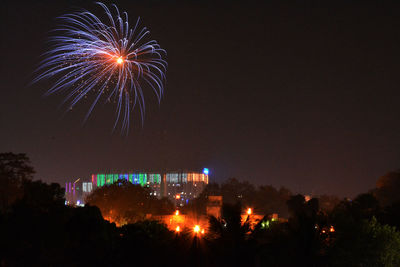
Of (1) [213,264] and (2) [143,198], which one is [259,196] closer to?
(2) [143,198]

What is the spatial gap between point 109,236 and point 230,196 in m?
94.8

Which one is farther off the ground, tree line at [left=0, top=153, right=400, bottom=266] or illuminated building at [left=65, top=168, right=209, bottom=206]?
illuminated building at [left=65, top=168, right=209, bottom=206]

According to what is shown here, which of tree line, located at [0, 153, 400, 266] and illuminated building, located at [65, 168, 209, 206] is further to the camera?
illuminated building, located at [65, 168, 209, 206]

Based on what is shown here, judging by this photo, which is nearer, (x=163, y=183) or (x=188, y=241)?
(x=188, y=241)

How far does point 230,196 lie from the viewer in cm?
11675

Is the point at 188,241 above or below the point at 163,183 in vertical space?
below

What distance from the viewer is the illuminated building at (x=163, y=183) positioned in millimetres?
175600

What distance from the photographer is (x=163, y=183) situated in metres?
188

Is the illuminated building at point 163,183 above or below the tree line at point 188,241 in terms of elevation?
above

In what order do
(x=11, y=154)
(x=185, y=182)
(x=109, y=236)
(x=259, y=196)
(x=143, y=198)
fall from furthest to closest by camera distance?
1. (x=185, y=182)
2. (x=259, y=196)
3. (x=143, y=198)
4. (x=11, y=154)
5. (x=109, y=236)

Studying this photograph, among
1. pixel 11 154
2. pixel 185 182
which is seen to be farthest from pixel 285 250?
pixel 185 182

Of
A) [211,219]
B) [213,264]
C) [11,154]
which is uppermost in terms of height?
[11,154]

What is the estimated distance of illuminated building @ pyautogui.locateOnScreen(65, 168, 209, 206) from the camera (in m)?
176

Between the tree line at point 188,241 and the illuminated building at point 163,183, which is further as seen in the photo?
the illuminated building at point 163,183
